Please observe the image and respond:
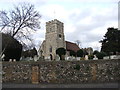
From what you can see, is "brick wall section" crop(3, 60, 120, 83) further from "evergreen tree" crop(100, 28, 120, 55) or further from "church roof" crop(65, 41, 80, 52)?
"church roof" crop(65, 41, 80, 52)

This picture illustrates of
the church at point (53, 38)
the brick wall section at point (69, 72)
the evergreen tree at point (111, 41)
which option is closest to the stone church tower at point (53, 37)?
the church at point (53, 38)

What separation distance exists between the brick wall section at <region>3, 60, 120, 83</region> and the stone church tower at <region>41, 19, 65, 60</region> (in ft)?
143

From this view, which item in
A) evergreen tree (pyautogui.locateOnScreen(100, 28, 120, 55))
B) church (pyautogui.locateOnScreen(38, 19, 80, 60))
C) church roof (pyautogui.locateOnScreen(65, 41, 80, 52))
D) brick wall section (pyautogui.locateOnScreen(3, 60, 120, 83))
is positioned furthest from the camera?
church roof (pyautogui.locateOnScreen(65, 41, 80, 52))

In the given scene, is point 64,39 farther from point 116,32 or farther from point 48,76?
point 48,76

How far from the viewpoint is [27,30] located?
35.2 metres

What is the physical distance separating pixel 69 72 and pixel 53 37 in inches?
1818

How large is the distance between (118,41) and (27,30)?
17.7 metres

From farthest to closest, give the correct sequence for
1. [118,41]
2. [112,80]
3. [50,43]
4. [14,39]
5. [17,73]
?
[50,43] → [118,41] → [14,39] → [17,73] → [112,80]

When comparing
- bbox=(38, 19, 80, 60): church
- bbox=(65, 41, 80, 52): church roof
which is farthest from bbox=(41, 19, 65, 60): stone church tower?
bbox=(65, 41, 80, 52): church roof

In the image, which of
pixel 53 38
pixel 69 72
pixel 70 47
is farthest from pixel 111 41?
Answer: pixel 70 47

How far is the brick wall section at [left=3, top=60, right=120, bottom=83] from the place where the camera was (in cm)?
2148

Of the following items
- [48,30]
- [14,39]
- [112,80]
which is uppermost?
[48,30]

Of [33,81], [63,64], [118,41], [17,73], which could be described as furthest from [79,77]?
[118,41]

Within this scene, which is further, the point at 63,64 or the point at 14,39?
the point at 14,39
